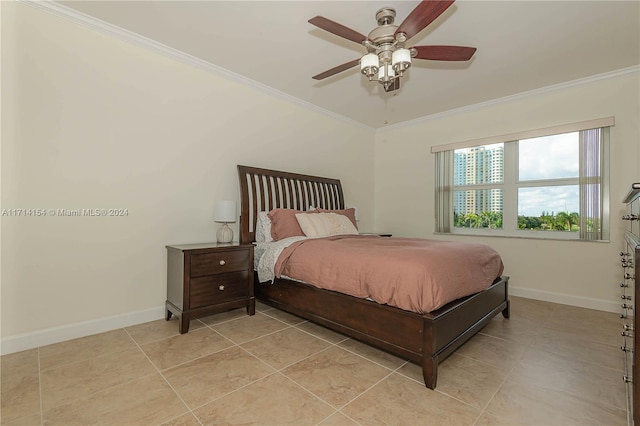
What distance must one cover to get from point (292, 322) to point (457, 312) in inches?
59.0

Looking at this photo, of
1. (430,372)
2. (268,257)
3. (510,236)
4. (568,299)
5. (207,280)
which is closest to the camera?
(430,372)

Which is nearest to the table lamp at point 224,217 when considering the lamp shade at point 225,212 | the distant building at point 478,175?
the lamp shade at point 225,212

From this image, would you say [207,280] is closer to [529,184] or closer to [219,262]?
[219,262]

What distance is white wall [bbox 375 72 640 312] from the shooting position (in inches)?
124

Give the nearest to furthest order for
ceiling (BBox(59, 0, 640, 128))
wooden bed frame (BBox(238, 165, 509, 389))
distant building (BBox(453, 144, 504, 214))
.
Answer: wooden bed frame (BBox(238, 165, 509, 389))
ceiling (BBox(59, 0, 640, 128))
distant building (BBox(453, 144, 504, 214))

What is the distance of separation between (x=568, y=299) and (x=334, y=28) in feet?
12.9

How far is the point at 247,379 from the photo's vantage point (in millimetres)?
1779

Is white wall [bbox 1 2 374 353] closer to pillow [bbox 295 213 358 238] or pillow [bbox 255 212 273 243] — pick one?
pillow [bbox 255 212 273 243]

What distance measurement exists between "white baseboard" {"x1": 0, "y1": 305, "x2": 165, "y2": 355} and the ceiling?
2.58 metres

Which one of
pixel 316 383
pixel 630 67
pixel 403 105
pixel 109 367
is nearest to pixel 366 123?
pixel 403 105

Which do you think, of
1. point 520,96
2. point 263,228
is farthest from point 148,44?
point 520,96

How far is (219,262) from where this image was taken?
266 centimetres

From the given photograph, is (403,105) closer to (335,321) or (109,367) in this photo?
(335,321)

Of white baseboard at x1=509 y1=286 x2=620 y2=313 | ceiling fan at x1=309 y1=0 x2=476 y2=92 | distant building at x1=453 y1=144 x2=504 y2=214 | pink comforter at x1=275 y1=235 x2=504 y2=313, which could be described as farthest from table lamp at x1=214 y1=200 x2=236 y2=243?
white baseboard at x1=509 y1=286 x2=620 y2=313
